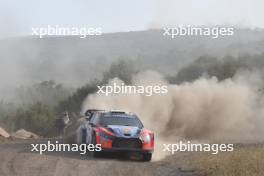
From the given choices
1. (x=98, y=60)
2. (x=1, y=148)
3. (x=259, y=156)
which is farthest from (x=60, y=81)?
(x=259, y=156)

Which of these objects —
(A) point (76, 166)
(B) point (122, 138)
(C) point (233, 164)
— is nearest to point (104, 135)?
(B) point (122, 138)

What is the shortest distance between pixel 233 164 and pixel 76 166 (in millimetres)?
4247

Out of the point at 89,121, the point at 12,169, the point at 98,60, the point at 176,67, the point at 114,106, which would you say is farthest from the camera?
the point at 98,60

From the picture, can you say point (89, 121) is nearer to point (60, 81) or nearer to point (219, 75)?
point (219, 75)

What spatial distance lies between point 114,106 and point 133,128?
1177 centimetres

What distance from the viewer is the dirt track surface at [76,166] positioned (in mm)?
16984

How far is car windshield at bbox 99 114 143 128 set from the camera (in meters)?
21.2

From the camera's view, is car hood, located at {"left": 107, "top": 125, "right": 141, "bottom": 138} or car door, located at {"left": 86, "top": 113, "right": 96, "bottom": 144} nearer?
car hood, located at {"left": 107, "top": 125, "right": 141, "bottom": 138}

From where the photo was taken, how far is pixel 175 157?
2066cm

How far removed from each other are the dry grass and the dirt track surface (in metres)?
0.48

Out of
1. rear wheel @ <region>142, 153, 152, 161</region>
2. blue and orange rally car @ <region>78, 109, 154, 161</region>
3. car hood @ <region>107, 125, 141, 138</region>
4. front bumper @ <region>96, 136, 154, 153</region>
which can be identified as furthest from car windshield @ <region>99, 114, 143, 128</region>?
rear wheel @ <region>142, 153, 152, 161</region>

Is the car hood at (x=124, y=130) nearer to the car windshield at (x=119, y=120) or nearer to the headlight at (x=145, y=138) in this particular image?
the headlight at (x=145, y=138)

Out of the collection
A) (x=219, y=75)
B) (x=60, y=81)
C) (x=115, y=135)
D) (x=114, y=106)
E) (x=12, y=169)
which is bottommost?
(x=12, y=169)

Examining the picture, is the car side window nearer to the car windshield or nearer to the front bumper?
the car windshield
